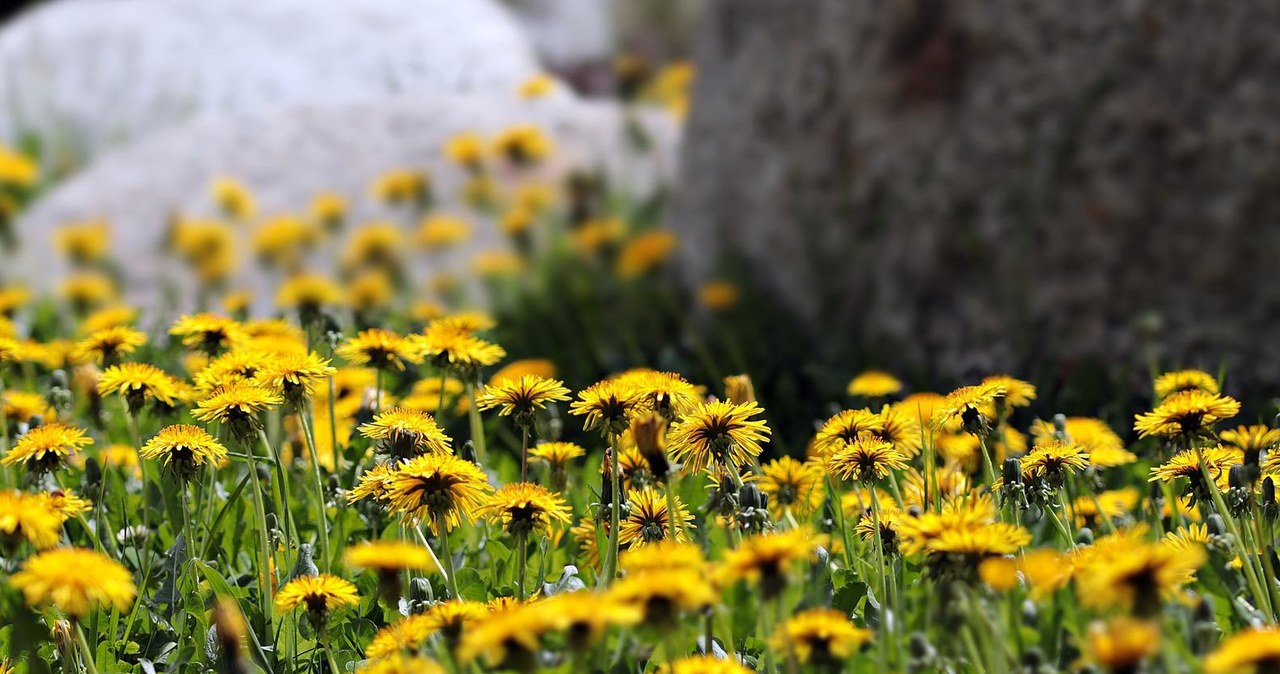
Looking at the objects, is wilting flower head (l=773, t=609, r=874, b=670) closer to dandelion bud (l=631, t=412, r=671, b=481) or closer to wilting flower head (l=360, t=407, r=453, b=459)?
dandelion bud (l=631, t=412, r=671, b=481)

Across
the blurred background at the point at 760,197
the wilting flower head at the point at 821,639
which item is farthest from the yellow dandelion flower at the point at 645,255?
the wilting flower head at the point at 821,639

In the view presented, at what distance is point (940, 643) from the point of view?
131 cm

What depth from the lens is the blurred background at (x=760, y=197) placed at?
313 cm

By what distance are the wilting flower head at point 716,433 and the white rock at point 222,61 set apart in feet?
19.8

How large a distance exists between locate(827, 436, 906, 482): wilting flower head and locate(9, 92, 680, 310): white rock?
4002 mm

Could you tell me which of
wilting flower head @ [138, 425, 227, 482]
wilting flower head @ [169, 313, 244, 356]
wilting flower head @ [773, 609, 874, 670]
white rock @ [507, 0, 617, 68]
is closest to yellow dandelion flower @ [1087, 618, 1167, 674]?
wilting flower head @ [773, 609, 874, 670]

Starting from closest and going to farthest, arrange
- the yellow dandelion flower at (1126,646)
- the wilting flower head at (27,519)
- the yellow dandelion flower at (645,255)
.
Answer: the yellow dandelion flower at (1126,646)
the wilting flower head at (27,519)
the yellow dandelion flower at (645,255)

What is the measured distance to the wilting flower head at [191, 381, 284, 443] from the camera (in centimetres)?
161

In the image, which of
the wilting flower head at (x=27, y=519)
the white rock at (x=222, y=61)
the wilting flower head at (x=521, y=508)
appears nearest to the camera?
the wilting flower head at (x=27, y=519)

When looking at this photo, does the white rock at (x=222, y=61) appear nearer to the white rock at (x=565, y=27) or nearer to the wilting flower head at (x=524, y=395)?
the white rock at (x=565, y=27)

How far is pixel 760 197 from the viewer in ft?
14.5

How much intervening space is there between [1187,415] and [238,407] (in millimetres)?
1125

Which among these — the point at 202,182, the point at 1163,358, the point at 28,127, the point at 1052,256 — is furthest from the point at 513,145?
the point at 28,127

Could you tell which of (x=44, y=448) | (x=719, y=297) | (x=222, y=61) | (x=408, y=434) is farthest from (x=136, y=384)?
(x=222, y=61)
